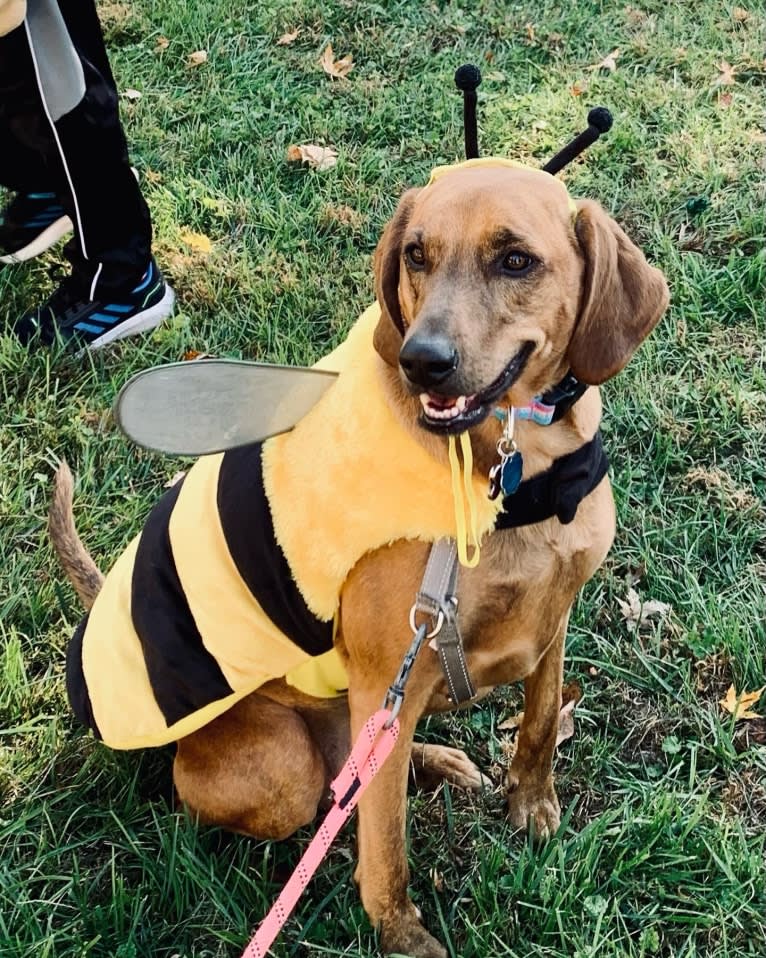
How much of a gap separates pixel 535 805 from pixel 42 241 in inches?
128

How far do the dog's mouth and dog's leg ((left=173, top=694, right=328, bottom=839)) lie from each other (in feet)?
3.14

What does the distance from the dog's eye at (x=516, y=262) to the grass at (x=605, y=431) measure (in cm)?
142

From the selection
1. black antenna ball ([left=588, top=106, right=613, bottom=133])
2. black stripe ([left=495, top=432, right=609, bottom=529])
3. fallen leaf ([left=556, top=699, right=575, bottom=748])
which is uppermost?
black antenna ball ([left=588, top=106, right=613, bottom=133])

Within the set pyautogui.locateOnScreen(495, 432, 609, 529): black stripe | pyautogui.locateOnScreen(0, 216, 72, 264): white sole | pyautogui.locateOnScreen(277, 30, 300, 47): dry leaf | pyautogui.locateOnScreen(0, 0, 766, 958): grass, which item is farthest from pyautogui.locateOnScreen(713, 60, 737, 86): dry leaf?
pyautogui.locateOnScreen(495, 432, 609, 529): black stripe

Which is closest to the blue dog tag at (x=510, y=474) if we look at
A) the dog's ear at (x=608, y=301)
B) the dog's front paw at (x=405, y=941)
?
the dog's ear at (x=608, y=301)

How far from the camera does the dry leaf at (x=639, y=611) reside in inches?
124

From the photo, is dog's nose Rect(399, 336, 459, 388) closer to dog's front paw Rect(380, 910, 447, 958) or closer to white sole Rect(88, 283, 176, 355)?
dog's front paw Rect(380, 910, 447, 958)

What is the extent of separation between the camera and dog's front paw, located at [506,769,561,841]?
268cm

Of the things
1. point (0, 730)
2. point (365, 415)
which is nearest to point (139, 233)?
point (0, 730)

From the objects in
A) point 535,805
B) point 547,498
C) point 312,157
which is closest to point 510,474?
point 547,498

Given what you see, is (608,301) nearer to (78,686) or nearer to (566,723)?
(566,723)

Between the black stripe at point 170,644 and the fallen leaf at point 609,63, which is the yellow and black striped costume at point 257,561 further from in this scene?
the fallen leaf at point 609,63

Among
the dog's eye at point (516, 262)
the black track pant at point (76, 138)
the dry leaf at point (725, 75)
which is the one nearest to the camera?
the dog's eye at point (516, 262)

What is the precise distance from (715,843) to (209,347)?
2.67 metres
